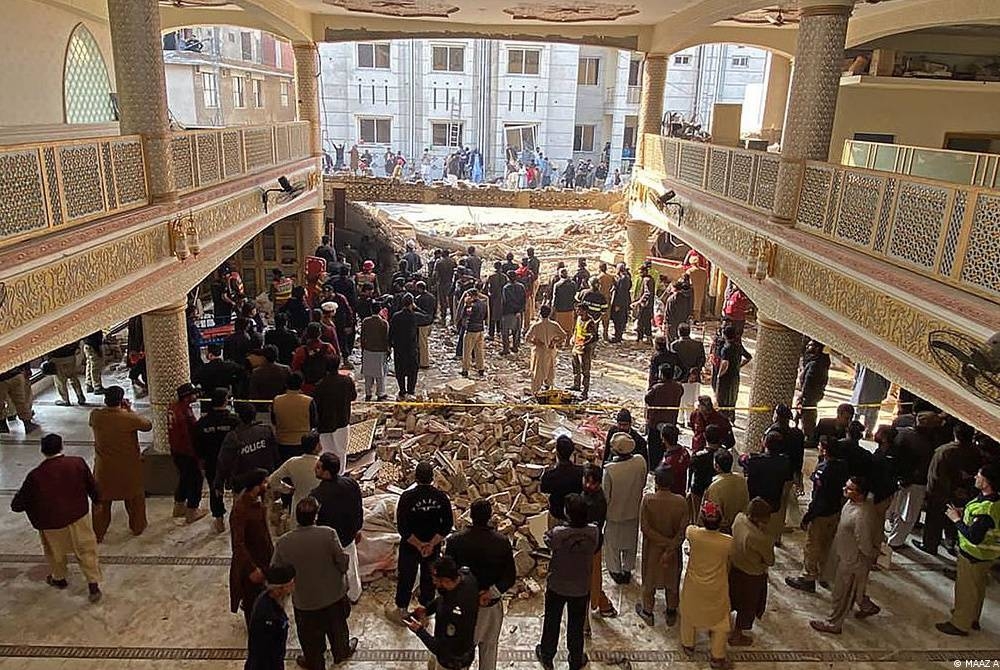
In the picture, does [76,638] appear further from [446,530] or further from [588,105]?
[588,105]

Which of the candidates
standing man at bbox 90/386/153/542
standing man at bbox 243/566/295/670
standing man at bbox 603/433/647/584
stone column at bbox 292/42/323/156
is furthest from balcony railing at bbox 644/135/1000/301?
stone column at bbox 292/42/323/156

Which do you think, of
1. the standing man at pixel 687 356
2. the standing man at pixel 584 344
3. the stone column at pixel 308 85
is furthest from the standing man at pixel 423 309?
the stone column at pixel 308 85

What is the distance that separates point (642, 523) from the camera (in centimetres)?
543

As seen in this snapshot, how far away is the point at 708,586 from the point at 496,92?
91.0ft

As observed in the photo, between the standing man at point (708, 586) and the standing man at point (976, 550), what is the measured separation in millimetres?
1913

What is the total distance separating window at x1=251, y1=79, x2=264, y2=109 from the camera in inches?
A: 1168

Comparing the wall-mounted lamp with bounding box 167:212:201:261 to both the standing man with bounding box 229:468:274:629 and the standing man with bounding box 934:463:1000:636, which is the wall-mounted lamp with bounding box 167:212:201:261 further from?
the standing man with bounding box 934:463:1000:636

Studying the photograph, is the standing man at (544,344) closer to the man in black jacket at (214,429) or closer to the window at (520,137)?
the man in black jacket at (214,429)

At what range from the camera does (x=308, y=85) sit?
1530 centimetres

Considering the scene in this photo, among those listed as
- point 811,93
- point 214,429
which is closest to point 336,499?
point 214,429

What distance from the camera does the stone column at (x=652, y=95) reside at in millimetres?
15781

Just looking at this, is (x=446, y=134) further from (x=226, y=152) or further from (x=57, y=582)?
(x=57, y=582)

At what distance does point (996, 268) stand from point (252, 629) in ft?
16.4

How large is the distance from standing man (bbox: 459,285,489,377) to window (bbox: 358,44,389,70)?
21.9 metres
